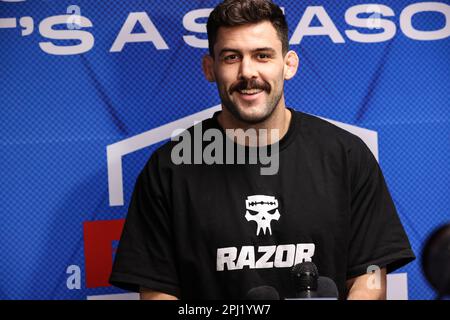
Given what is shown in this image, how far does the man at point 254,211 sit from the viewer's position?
6.46ft

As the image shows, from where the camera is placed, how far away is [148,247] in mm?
1982

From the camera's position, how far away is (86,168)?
92.0 inches

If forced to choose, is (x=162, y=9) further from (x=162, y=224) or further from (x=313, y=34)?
(x=162, y=224)

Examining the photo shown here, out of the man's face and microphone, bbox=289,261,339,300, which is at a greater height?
the man's face

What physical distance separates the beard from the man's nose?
1 cm

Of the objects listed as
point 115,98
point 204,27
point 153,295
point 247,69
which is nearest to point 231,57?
point 247,69

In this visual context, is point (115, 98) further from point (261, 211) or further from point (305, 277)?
point (305, 277)

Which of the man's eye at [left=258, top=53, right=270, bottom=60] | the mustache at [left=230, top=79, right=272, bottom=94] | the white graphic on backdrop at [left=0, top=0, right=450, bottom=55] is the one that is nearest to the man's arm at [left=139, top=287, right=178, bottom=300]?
the mustache at [left=230, top=79, right=272, bottom=94]

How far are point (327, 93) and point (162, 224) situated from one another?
0.76 metres

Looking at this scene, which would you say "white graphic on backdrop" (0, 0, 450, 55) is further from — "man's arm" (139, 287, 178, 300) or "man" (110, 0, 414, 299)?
"man's arm" (139, 287, 178, 300)

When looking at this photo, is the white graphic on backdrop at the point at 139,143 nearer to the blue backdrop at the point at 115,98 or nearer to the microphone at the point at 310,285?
the blue backdrop at the point at 115,98

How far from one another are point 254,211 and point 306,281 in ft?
2.05

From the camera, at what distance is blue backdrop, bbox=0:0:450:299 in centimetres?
234

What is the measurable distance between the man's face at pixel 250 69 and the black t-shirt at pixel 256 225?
0.14 meters
